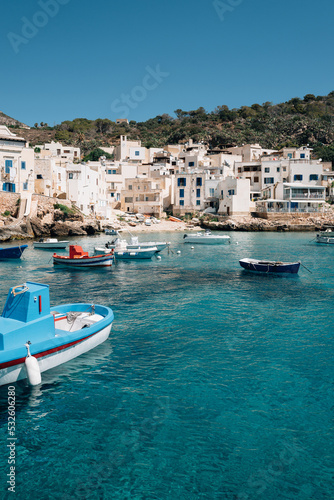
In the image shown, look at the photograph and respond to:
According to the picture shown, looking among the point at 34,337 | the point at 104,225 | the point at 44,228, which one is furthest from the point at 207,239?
the point at 34,337

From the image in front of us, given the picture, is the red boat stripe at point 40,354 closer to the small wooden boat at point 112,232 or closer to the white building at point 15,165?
the small wooden boat at point 112,232

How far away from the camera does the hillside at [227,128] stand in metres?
116

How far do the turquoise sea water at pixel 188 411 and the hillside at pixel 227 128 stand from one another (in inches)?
3486

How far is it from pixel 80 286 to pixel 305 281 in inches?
593

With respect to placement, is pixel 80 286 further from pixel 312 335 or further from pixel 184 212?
pixel 184 212

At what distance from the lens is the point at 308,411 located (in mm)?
9805

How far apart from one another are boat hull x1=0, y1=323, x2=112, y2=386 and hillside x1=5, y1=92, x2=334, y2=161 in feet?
303

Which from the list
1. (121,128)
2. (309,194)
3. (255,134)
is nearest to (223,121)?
(255,134)

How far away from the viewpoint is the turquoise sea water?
292 inches

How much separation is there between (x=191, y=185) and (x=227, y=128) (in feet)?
205

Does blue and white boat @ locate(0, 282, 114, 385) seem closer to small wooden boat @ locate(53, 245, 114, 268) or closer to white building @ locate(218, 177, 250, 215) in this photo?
small wooden boat @ locate(53, 245, 114, 268)

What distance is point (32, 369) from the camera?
422 inches

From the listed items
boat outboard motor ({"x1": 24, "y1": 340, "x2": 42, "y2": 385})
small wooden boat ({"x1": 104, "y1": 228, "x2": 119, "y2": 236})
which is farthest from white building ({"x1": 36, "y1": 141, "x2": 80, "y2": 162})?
boat outboard motor ({"x1": 24, "y1": 340, "x2": 42, "y2": 385})

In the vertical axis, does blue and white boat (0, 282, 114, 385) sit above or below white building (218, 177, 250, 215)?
below
